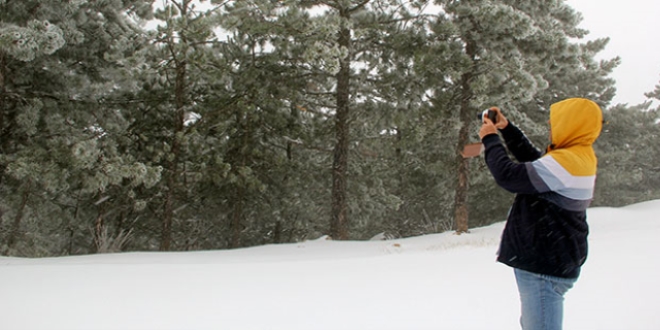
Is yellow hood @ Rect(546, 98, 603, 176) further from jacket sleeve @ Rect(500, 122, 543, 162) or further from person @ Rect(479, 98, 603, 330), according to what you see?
jacket sleeve @ Rect(500, 122, 543, 162)

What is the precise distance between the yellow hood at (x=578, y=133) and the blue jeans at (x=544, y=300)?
568 millimetres

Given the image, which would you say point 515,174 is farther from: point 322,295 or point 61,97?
point 61,97

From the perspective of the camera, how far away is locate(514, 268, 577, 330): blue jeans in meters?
2.34

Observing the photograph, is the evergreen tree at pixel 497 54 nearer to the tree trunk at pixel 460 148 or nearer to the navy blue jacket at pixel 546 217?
the tree trunk at pixel 460 148

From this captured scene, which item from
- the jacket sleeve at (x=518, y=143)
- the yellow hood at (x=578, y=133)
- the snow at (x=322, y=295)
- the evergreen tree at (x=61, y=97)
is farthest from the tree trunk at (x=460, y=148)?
the yellow hood at (x=578, y=133)

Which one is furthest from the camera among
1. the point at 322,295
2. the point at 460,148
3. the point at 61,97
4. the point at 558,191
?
the point at 460,148

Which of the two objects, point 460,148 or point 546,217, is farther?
point 460,148

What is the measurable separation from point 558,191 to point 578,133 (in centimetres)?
33

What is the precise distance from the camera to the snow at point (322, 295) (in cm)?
386

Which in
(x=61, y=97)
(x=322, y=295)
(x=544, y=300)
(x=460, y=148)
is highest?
(x=61, y=97)

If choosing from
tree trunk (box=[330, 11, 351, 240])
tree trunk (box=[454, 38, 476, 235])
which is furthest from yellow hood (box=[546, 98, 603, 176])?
tree trunk (box=[330, 11, 351, 240])

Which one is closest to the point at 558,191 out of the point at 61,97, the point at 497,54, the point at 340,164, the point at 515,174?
the point at 515,174

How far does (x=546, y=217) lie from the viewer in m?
2.37

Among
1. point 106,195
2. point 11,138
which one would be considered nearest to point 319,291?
point 11,138
